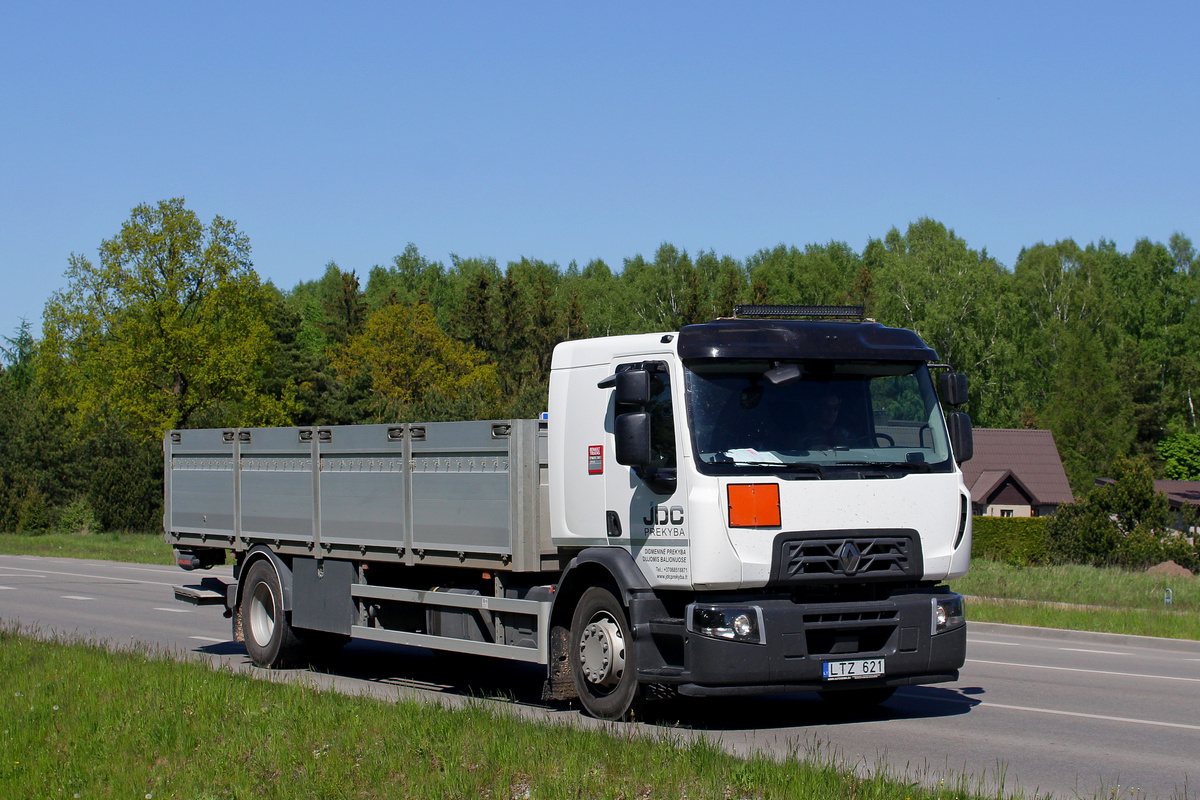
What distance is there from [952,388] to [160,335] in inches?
2121

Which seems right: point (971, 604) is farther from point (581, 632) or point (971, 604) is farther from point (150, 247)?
point (150, 247)

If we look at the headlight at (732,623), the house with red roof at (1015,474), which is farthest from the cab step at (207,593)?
the house with red roof at (1015,474)

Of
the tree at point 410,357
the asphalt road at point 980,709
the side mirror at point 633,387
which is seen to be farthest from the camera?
the tree at point 410,357

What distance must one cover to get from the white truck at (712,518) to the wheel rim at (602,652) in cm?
2

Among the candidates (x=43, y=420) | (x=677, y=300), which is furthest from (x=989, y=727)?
(x=677, y=300)

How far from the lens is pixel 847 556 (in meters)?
8.75

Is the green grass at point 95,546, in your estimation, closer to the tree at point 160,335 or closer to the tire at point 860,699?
the tree at point 160,335

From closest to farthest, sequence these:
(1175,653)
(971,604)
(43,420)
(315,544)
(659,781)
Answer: (659,781), (315,544), (1175,653), (971,604), (43,420)

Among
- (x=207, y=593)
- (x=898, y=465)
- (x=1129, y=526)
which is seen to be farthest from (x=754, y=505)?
(x=1129, y=526)

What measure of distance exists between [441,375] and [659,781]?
73507 mm

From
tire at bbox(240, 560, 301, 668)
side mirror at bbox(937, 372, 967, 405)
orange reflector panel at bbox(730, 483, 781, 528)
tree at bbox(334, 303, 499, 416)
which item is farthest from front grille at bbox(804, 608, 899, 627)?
tree at bbox(334, 303, 499, 416)

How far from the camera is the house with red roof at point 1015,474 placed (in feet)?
234

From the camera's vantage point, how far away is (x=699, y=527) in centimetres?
859

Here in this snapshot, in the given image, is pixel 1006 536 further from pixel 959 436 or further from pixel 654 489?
pixel 654 489
